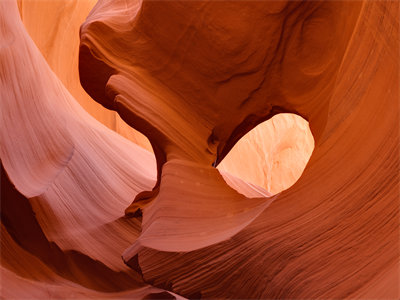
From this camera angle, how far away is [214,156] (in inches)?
48.3

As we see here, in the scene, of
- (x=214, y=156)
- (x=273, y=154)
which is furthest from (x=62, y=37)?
(x=214, y=156)

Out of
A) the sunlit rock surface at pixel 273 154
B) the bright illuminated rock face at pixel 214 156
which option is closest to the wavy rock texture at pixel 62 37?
the sunlit rock surface at pixel 273 154

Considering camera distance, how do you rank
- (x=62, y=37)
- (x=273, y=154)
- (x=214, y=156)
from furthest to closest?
1. (x=273, y=154)
2. (x=62, y=37)
3. (x=214, y=156)

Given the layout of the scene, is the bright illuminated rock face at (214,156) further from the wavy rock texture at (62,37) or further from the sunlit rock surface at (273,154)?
the sunlit rock surface at (273,154)

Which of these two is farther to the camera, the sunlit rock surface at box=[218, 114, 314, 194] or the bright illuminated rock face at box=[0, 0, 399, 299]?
the sunlit rock surface at box=[218, 114, 314, 194]

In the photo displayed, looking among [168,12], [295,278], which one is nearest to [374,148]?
[295,278]

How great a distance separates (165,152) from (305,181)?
32 cm

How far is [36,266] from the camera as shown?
1.40 m

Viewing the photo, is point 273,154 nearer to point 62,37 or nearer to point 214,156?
point 62,37

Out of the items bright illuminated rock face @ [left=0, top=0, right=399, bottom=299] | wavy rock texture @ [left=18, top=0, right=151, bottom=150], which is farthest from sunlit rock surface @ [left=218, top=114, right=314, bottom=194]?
bright illuminated rock face @ [left=0, top=0, right=399, bottom=299]

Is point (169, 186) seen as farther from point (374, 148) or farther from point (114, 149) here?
point (114, 149)

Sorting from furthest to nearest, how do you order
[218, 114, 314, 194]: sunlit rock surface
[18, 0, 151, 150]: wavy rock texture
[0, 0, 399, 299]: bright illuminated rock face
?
1. [218, 114, 314, 194]: sunlit rock surface
2. [18, 0, 151, 150]: wavy rock texture
3. [0, 0, 399, 299]: bright illuminated rock face

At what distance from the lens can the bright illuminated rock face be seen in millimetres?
984

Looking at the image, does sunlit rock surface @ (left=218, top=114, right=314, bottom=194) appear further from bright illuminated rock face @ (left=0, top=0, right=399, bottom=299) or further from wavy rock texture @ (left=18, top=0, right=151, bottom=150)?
bright illuminated rock face @ (left=0, top=0, right=399, bottom=299)
